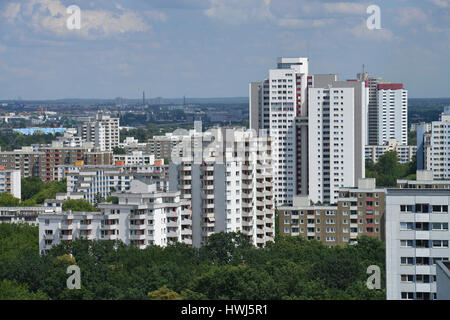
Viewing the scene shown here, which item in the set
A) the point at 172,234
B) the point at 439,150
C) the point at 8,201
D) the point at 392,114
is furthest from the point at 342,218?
the point at 392,114

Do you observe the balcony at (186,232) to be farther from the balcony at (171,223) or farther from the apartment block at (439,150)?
the apartment block at (439,150)

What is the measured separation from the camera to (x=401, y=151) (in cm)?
2659

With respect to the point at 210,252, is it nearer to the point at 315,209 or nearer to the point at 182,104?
the point at 315,209

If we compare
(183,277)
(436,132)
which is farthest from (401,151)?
(183,277)

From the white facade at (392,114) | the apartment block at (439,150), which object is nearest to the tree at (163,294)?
the apartment block at (439,150)

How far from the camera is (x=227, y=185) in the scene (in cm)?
1080

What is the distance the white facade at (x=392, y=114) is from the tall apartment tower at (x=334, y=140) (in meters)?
13.9

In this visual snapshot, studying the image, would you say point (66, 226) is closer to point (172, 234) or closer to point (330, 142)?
point (172, 234)

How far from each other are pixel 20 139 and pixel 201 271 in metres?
25.1

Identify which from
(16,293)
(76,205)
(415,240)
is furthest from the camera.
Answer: (76,205)

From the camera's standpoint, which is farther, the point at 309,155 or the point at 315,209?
the point at 309,155

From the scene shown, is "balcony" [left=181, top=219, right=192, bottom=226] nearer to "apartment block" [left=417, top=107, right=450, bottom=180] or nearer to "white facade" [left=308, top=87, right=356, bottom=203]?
"white facade" [left=308, top=87, right=356, bottom=203]

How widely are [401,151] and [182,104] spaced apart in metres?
6.89
